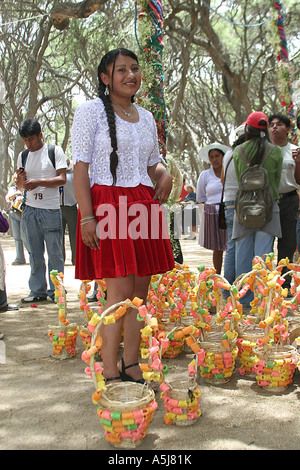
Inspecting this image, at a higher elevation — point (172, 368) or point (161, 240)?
point (161, 240)

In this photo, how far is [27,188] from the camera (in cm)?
518

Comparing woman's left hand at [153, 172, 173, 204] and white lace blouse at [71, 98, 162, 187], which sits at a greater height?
white lace blouse at [71, 98, 162, 187]

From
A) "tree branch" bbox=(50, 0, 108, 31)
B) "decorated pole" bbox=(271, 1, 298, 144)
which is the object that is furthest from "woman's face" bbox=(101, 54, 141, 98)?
"decorated pole" bbox=(271, 1, 298, 144)

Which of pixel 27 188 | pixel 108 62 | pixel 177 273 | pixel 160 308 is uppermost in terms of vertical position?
pixel 108 62

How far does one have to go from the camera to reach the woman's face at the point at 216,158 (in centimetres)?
598

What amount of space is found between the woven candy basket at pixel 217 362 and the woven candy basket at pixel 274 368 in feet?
0.51

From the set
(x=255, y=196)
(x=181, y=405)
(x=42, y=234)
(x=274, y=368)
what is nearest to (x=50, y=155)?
(x=42, y=234)

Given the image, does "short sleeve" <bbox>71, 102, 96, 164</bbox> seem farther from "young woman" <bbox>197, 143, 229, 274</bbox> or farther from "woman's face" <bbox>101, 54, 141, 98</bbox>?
"young woman" <bbox>197, 143, 229, 274</bbox>

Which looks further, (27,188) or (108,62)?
(27,188)

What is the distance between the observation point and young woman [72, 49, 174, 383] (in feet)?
8.20

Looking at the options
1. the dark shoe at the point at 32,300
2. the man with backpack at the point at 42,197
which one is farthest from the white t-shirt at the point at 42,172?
the dark shoe at the point at 32,300

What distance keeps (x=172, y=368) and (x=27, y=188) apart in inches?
111
